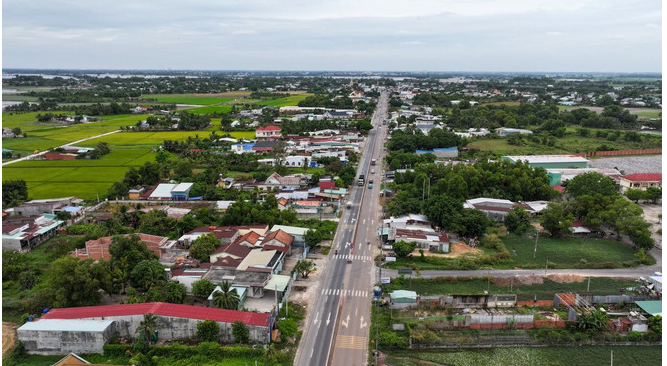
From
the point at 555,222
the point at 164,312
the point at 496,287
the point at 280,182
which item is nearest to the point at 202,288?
the point at 164,312

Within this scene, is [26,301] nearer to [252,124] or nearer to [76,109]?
[252,124]

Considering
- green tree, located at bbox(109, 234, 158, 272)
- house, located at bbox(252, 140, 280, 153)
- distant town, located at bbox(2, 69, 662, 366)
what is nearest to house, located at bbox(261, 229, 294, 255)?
distant town, located at bbox(2, 69, 662, 366)

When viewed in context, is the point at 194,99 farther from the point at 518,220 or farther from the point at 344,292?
the point at 344,292

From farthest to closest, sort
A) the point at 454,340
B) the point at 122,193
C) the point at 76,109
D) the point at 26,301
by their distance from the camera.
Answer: the point at 76,109 < the point at 122,193 < the point at 26,301 < the point at 454,340

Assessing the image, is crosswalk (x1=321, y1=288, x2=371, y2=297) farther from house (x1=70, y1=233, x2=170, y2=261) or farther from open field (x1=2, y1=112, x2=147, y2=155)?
open field (x1=2, y1=112, x2=147, y2=155)

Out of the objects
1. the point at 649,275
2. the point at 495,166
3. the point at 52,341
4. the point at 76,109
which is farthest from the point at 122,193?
the point at 76,109

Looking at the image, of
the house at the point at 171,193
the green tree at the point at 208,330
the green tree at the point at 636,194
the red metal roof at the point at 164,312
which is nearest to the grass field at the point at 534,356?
the red metal roof at the point at 164,312

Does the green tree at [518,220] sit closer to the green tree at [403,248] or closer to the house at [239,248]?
the green tree at [403,248]
